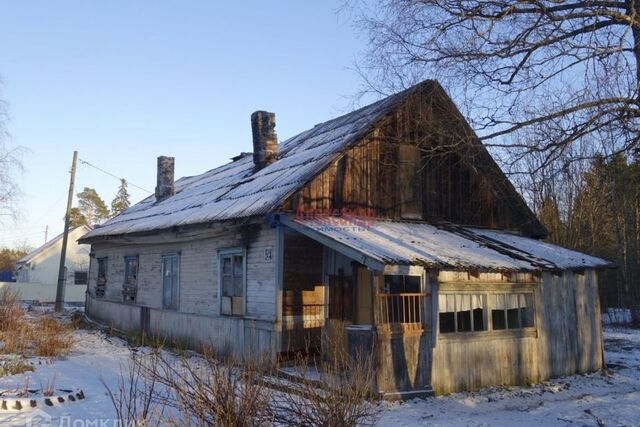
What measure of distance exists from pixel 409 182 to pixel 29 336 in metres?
9.43

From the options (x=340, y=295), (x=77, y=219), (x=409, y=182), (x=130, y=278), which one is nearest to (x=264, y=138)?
(x=409, y=182)

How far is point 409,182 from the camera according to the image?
13.3 meters

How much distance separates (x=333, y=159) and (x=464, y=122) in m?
3.20

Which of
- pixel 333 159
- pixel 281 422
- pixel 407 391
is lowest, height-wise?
pixel 407 391

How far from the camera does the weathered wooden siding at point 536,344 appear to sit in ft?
32.2

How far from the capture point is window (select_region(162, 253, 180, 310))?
15578 mm

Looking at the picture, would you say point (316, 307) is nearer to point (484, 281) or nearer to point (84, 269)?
point (484, 281)

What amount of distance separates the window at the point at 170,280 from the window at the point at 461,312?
323 inches

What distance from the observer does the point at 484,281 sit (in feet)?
34.4

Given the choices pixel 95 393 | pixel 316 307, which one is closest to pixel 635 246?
pixel 316 307

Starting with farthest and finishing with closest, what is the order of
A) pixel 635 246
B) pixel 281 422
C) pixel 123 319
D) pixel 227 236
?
pixel 635 246, pixel 123 319, pixel 227 236, pixel 281 422

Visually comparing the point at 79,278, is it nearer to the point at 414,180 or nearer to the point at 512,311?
the point at 414,180

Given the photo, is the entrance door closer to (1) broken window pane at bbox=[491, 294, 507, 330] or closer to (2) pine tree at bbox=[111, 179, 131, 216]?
(1) broken window pane at bbox=[491, 294, 507, 330]

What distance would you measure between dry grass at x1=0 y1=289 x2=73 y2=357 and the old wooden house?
3.11m
